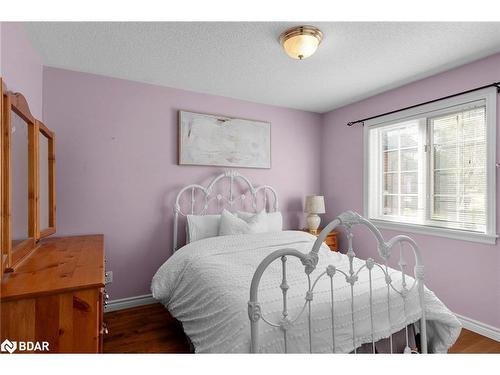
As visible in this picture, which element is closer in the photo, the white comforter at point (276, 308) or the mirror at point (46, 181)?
the white comforter at point (276, 308)

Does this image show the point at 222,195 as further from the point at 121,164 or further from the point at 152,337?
the point at 152,337

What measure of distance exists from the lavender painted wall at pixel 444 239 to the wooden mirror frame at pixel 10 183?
3.23 meters

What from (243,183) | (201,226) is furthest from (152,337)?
(243,183)

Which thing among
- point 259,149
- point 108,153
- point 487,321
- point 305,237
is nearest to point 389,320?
point 305,237

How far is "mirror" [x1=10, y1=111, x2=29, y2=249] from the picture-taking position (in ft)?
4.80

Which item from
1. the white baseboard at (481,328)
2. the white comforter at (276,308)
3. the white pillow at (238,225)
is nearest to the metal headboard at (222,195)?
the white pillow at (238,225)

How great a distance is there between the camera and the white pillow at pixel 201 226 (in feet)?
9.14

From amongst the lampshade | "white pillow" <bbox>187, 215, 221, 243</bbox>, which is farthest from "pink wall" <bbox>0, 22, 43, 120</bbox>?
the lampshade

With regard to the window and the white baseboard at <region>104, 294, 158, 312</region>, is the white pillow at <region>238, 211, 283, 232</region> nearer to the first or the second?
the window

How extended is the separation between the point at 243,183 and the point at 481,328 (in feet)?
8.49

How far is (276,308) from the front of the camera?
1.37 m

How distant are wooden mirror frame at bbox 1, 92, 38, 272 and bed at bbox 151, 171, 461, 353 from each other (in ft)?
3.39

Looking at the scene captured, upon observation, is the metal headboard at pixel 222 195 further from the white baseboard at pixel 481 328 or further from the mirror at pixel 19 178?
the white baseboard at pixel 481 328
